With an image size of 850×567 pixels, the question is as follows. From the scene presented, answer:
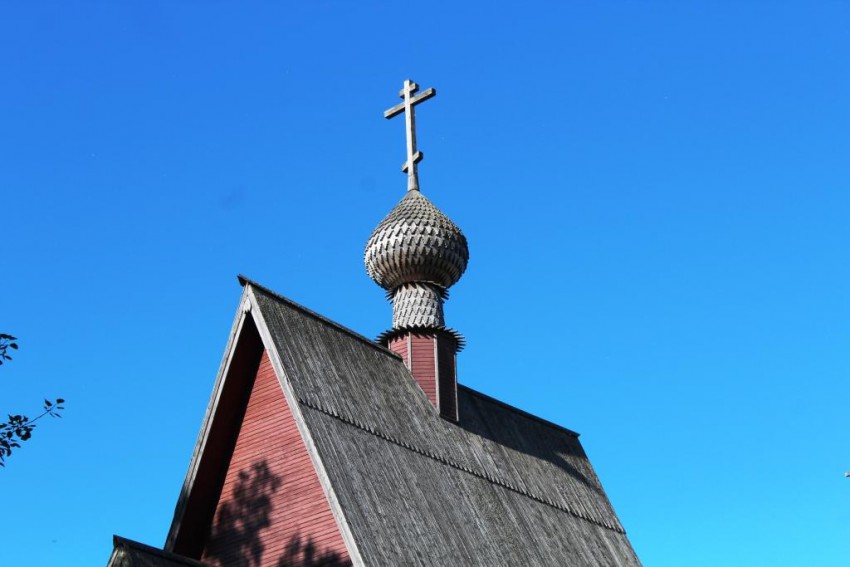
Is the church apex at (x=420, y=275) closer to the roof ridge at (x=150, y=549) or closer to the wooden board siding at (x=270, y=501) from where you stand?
the wooden board siding at (x=270, y=501)

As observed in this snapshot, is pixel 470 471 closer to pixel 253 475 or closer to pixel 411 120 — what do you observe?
pixel 253 475

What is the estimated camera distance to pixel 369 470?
15289mm

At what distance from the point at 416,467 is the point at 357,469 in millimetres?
1453

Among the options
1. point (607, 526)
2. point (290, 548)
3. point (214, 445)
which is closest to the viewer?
point (290, 548)

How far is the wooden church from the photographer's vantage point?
14812 millimetres

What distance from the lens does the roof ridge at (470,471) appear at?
1568 cm

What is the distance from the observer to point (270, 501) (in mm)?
15570

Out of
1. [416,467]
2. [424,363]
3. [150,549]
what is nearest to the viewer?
[150,549]

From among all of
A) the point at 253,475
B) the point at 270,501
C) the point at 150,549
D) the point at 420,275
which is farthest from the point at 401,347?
the point at 150,549

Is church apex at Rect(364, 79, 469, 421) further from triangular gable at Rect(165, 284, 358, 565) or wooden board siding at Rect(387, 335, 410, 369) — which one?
triangular gable at Rect(165, 284, 358, 565)

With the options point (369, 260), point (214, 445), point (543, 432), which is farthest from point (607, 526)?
point (214, 445)

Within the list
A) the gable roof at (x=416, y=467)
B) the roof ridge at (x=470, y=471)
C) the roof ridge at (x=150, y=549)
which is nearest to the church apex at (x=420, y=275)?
the gable roof at (x=416, y=467)

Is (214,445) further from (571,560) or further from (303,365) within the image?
(571,560)

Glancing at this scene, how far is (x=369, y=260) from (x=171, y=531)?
628 centimetres
